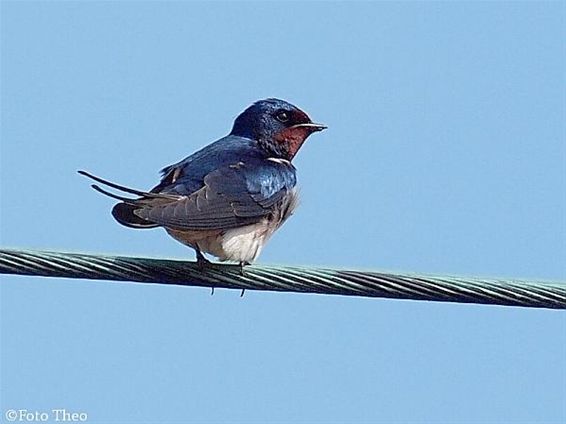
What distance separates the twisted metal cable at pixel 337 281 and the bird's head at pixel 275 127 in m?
1.75

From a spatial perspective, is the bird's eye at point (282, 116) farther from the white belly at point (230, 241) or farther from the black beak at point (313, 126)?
the white belly at point (230, 241)

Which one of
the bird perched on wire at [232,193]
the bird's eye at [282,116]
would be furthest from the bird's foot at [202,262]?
the bird's eye at [282,116]

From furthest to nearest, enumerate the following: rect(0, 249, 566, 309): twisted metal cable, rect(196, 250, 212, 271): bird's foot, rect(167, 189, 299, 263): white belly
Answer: rect(167, 189, 299, 263): white belly < rect(196, 250, 212, 271): bird's foot < rect(0, 249, 566, 309): twisted metal cable

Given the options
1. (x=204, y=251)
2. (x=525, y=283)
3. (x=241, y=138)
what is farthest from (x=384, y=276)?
(x=241, y=138)

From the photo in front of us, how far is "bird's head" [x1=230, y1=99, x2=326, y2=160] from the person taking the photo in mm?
5562

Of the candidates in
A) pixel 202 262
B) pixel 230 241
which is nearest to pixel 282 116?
pixel 230 241

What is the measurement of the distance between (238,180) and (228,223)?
10.6 inches

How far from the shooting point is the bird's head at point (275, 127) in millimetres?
5562

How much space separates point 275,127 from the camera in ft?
18.3

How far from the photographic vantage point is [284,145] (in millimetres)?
5594

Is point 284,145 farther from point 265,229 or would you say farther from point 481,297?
point 481,297

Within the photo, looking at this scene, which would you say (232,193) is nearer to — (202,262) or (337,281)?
(202,262)

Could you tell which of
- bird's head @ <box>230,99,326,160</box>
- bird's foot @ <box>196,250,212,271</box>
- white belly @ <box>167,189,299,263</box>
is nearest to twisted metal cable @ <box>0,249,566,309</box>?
bird's foot @ <box>196,250,212,271</box>

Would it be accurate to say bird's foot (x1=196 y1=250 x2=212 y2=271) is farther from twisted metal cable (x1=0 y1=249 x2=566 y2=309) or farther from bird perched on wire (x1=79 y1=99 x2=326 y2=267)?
twisted metal cable (x1=0 y1=249 x2=566 y2=309)
